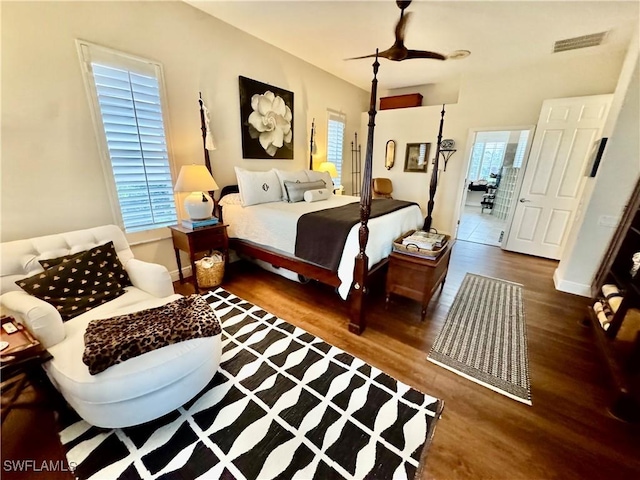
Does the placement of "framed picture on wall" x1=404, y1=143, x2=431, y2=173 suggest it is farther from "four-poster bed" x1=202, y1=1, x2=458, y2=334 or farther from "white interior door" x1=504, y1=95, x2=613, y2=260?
"four-poster bed" x1=202, y1=1, x2=458, y2=334

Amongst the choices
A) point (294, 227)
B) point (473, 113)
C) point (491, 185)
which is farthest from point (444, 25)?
point (491, 185)

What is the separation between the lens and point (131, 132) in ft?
7.82

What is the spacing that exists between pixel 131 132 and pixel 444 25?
11.4 feet

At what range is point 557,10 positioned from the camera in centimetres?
248

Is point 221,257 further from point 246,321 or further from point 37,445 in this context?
point 37,445

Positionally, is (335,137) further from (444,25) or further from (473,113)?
(444,25)

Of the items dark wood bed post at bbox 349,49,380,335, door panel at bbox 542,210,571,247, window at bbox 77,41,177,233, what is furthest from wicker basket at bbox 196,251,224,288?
door panel at bbox 542,210,571,247

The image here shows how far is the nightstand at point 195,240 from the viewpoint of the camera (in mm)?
2584

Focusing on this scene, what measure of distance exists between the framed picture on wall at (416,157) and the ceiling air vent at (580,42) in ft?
6.76

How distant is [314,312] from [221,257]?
4.24ft

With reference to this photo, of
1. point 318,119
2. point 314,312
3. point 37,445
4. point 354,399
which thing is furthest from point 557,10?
point 37,445

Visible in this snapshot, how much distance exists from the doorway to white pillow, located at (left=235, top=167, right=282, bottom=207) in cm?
357

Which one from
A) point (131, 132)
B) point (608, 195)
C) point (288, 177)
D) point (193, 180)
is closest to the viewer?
point (131, 132)

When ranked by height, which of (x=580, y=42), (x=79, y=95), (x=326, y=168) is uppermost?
(x=580, y=42)
